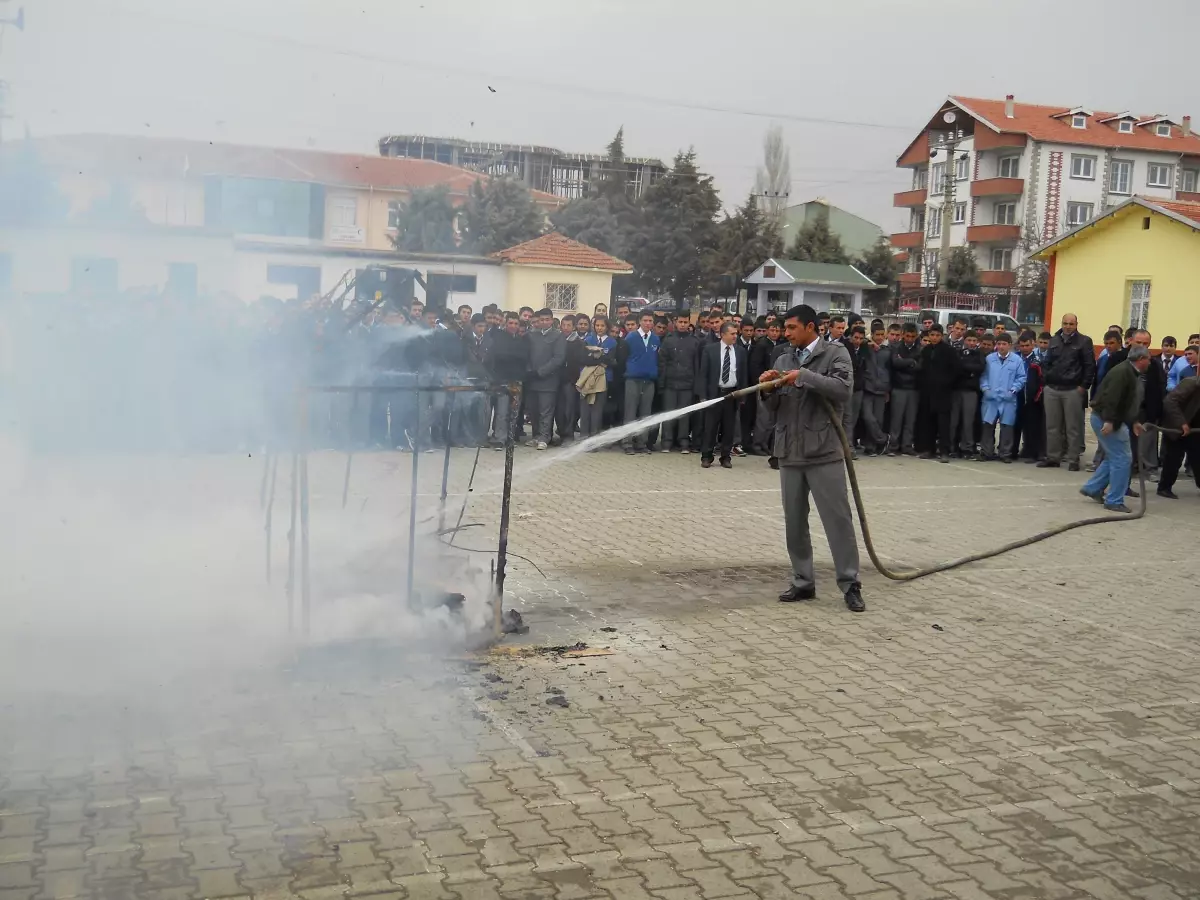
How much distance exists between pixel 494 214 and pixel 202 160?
160 inches

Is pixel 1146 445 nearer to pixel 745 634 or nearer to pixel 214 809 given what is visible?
pixel 745 634

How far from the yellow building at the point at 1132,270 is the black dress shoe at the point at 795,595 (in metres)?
21.3

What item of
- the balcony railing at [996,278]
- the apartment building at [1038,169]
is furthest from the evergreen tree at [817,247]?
the balcony railing at [996,278]

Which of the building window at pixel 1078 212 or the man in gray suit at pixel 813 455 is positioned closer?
the man in gray suit at pixel 813 455

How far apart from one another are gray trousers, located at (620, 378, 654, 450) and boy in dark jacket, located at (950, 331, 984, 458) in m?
4.83

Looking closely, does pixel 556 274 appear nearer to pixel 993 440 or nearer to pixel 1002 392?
pixel 1002 392

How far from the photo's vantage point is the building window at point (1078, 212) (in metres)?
61.3

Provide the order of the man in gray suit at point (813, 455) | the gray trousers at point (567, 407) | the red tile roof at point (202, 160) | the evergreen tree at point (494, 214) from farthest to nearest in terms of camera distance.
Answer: the gray trousers at point (567, 407), the evergreen tree at point (494, 214), the man in gray suit at point (813, 455), the red tile roof at point (202, 160)

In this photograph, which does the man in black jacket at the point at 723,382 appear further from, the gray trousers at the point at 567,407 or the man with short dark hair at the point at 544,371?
the man with short dark hair at the point at 544,371

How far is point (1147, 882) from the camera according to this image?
4520 mm

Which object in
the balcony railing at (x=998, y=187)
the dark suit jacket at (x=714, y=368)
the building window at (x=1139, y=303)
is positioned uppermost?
the balcony railing at (x=998, y=187)

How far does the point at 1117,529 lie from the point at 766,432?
19.4 feet

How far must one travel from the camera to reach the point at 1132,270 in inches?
1110

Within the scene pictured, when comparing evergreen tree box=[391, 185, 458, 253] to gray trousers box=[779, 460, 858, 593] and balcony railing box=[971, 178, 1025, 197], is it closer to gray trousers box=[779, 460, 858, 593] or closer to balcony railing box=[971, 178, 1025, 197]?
gray trousers box=[779, 460, 858, 593]
